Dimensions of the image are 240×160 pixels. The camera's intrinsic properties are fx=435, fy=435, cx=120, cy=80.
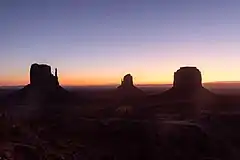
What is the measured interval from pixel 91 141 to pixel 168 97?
163 ft

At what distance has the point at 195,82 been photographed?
91.6m

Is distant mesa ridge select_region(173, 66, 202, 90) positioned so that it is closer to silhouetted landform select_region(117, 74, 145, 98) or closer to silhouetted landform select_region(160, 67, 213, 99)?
silhouetted landform select_region(160, 67, 213, 99)

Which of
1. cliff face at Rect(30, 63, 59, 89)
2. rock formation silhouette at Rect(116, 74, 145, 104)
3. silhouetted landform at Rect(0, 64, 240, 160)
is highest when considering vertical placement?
cliff face at Rect(30, 63, 59, 89)

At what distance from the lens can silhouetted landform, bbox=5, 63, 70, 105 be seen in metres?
102

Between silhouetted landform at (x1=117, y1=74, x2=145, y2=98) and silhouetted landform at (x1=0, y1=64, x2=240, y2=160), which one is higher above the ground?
silhouetted landform at (x1=117, y1=74, x2=145, y2=98)

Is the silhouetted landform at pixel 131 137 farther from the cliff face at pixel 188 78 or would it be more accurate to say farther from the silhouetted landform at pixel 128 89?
the silhouetted landform at pixel 128 89

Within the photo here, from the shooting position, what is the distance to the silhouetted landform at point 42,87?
10231 centimetres

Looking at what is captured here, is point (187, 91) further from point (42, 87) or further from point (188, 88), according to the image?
point (42, 87)

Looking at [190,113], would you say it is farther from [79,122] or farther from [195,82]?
[79,122]

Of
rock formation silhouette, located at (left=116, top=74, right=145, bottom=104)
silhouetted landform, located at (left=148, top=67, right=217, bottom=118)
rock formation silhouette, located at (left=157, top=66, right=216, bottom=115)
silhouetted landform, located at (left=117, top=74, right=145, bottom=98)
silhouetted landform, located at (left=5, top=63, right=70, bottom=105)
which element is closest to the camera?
silhouetted landform, located at (left=148, top=67, right=217, bottom=118)

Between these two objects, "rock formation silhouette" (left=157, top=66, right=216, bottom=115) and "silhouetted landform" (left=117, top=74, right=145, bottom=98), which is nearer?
"rock formation silhouette" (left=157, top=66, right=216, bottom=115)

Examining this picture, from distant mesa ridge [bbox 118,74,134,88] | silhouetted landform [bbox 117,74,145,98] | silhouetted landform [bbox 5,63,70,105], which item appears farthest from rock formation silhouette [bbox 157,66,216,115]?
silhouetted landform [bbox 5,63,70,105]

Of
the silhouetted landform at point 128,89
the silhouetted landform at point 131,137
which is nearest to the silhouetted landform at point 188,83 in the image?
the silhouetted landform at point 131,137

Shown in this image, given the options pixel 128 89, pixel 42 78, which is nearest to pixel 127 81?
pixel 128 89
